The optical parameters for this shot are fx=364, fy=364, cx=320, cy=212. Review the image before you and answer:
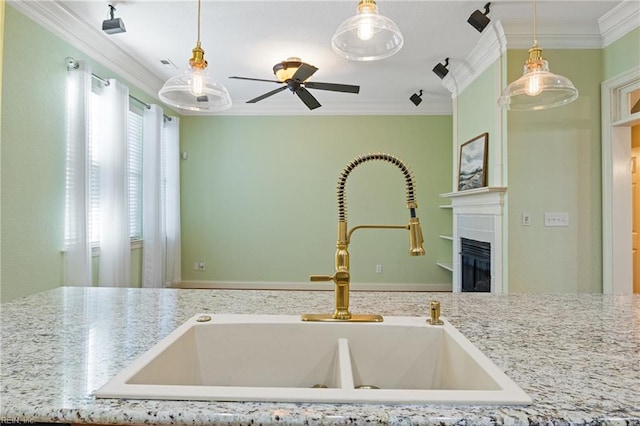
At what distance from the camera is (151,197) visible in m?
4.33

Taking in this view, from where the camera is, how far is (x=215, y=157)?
5.45 meters

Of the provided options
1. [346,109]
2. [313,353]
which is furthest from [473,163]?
[313,353]

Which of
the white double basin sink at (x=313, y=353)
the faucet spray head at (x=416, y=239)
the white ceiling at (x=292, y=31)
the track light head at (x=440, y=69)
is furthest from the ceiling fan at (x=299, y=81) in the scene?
the white double basin sink at (x=313, y=353)

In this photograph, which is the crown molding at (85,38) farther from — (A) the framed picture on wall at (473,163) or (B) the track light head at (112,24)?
(A) the framed picture on wall at (473,163)

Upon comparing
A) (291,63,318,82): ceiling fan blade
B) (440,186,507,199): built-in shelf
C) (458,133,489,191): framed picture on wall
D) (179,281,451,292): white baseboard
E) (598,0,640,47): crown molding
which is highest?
(598,0,640,47): crown molding

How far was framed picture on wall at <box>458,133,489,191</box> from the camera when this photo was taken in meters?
3.55

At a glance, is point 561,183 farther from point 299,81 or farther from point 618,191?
point 299,81

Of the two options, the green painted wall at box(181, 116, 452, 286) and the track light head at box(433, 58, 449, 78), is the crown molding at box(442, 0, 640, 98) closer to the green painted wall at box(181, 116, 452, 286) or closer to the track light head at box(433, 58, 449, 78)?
the track light head at box(433, 58, 449, 78)

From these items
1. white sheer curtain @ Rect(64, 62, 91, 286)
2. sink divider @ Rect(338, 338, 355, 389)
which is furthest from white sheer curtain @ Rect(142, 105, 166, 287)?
sink divider @ Rect(338, 338, 355, 389)

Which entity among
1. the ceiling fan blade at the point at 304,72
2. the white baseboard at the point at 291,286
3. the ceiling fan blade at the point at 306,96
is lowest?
the white baseboard at the point at 291,286

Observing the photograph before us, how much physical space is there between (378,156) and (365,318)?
1.55ft

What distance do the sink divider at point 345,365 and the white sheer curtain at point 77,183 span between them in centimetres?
294

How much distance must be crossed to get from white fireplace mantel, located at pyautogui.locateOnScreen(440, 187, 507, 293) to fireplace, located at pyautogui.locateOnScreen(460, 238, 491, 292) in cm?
6

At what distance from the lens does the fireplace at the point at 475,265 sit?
354cm
